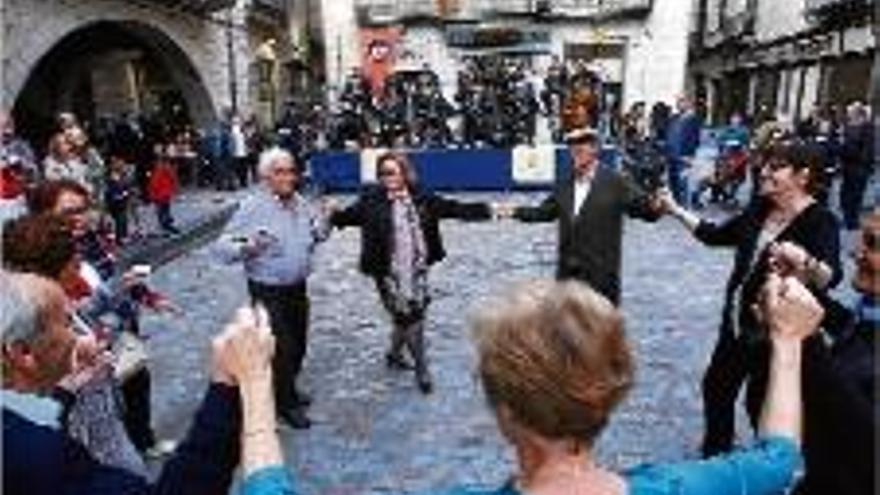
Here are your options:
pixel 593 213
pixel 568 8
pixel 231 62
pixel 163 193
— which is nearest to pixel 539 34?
pixel 568 8

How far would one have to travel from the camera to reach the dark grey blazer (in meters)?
7.12

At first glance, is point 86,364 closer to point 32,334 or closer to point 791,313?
point 32,334

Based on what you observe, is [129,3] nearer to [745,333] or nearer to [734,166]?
[734,166]

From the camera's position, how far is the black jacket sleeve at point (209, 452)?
2412 millimetres

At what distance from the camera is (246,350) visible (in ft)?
7.50

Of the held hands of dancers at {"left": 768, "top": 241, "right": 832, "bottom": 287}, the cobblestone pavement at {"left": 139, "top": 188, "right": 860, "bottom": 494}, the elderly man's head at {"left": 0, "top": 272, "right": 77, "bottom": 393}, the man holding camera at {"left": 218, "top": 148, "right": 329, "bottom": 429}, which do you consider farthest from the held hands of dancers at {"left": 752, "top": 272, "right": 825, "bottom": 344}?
the man holding camera at {"left": 218, "top": 148, "right": 329, "bottom": 429}

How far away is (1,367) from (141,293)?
3.00 meters

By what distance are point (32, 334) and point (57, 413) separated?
19cm

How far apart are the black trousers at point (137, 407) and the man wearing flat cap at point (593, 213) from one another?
2537mm

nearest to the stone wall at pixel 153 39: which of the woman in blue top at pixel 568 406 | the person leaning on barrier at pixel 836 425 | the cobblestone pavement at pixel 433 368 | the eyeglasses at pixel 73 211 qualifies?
the cobblestone pavement at pixel 433 368

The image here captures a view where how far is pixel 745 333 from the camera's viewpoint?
5320mm

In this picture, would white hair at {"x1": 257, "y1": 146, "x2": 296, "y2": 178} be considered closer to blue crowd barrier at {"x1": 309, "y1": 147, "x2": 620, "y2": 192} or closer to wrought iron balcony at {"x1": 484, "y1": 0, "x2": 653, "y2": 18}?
blue crowd barrier at {"x1": 309, "y1": 147, "x2": 620, "y2": 192}

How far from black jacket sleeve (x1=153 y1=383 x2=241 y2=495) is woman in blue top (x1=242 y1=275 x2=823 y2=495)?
0.20 metres

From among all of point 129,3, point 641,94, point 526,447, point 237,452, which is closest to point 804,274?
point 526,447
